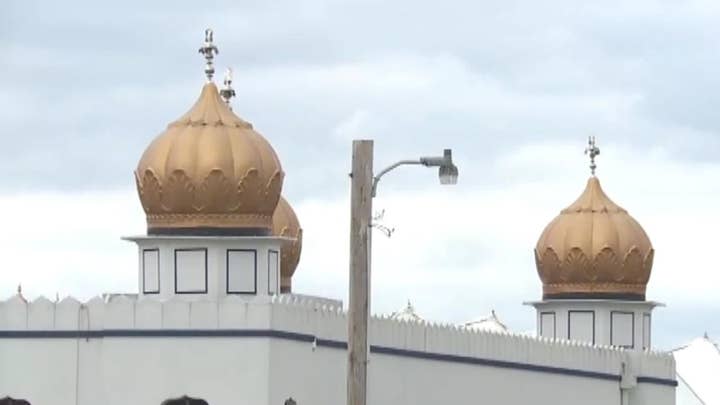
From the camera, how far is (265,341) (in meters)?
45.5

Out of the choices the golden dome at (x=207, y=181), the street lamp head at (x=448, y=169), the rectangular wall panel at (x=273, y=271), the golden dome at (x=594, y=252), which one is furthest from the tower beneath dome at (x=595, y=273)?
the street lamp head at (x=448, y=169)

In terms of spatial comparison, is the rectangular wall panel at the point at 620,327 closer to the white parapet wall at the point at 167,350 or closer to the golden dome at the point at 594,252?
the golden dome at the point at 594,252

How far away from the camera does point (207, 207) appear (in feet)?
156

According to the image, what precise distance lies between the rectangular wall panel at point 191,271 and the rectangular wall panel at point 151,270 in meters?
0.41

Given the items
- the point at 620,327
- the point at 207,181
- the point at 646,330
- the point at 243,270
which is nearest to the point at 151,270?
the point at 243,270

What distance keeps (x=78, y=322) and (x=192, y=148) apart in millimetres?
3639

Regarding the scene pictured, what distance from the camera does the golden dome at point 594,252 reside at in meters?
61.2

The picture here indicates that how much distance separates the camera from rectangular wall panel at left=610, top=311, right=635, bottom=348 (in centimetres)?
6203

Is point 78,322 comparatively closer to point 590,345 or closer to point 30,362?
point 30,362

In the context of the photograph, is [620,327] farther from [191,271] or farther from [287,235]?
[191,271]

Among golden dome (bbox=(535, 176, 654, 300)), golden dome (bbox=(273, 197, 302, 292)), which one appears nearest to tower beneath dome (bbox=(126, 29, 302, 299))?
golden dome (bbox=(273, 197, 302, 292))

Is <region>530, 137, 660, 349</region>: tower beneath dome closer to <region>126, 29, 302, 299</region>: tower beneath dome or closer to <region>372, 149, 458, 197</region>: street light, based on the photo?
<region>126, 29, 302, 299</region>: tower beneath dome

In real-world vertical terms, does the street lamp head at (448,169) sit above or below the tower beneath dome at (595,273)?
above

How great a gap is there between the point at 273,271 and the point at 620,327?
50.3ft
